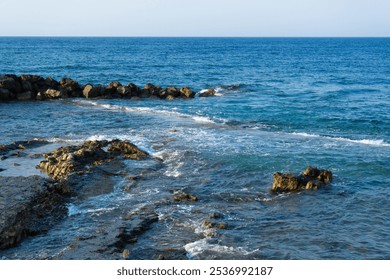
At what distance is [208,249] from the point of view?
55.6 ft

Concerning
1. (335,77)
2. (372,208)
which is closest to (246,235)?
(372,208)

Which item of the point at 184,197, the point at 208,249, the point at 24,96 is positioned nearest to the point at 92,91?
the point at 24,96

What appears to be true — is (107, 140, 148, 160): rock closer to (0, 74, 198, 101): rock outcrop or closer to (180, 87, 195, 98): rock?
(0, 74, 198, 101): rock outcrop

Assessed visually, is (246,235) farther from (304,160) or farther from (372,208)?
(304,160)

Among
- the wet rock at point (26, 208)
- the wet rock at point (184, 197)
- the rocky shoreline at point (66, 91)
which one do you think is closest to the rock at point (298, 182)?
the wet rock at point (184, 197)

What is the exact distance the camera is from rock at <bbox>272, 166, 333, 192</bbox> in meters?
23.3

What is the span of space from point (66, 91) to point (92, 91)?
10.1ft

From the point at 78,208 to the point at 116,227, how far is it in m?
3.16

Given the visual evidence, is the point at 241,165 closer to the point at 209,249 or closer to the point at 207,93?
the point at 209,249

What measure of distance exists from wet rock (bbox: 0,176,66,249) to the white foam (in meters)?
6.27

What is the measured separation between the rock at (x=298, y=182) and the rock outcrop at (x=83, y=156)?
959 cm

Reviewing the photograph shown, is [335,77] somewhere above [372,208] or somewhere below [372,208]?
above

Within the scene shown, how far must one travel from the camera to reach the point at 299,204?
21688 millimetres

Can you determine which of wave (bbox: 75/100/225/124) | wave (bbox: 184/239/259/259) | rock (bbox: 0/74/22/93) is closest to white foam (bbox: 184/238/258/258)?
wave (bbox: 184/239/259/259)
